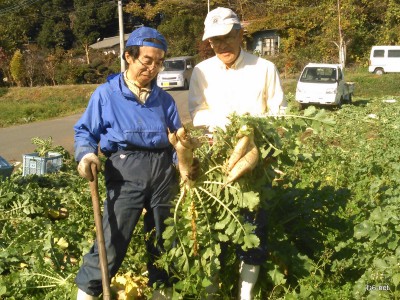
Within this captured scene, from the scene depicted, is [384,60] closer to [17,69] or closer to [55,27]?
[17,69]

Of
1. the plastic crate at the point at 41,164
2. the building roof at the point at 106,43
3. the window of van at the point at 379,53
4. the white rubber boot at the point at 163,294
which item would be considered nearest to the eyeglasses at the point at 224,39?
the white rubber boot at the point at 163,294

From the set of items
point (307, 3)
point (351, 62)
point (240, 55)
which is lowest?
point (351, 62)

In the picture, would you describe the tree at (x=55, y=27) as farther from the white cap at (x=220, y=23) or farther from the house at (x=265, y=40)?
the white cap at (x=220, y=23)

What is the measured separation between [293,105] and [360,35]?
1539 inches

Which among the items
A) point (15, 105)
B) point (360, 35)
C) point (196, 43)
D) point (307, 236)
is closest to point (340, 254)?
point (307, 236)

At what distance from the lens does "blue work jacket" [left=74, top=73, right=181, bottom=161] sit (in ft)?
11.1

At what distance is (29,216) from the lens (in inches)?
216

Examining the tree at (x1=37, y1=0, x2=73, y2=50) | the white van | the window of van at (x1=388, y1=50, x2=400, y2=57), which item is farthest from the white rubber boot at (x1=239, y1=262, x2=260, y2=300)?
the tree at (x1=37, y1=0, x2=73, y2=50)

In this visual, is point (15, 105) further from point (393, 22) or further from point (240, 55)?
point (240, 55)

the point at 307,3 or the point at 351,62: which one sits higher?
the point at 307,3

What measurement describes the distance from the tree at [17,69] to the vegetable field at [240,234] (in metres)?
35.7

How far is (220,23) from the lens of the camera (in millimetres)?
3621

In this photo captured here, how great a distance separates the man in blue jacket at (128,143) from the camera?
3.40 meters

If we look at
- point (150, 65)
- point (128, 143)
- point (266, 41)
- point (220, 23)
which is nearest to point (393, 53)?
point (266, 41)
